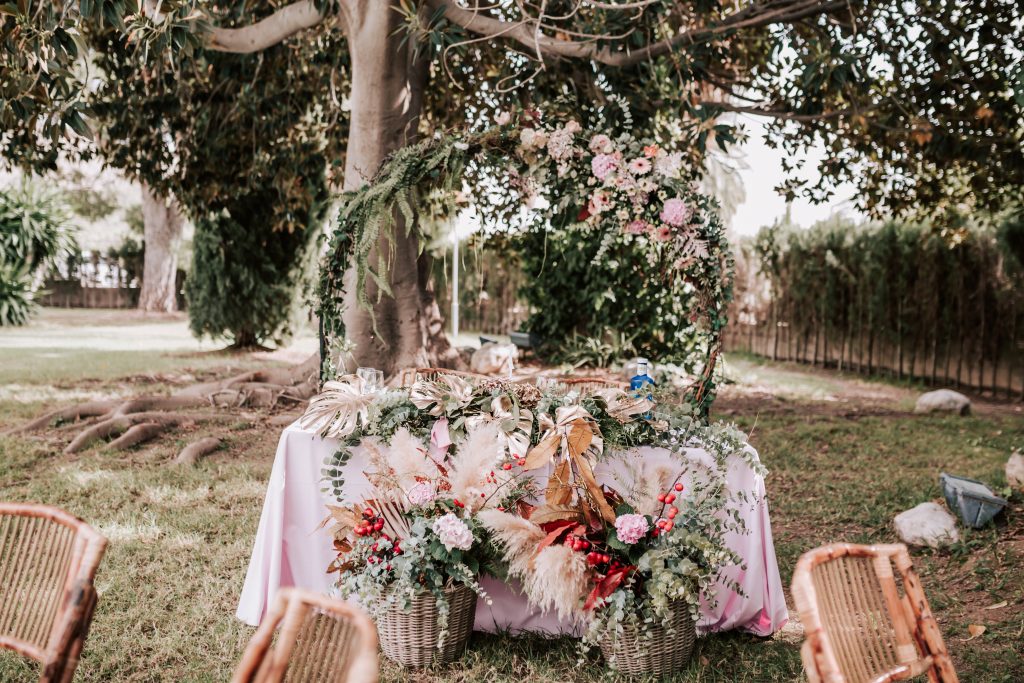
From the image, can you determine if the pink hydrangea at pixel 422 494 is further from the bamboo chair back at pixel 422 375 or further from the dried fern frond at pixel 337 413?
the bamboo chair back at pixel 422 375

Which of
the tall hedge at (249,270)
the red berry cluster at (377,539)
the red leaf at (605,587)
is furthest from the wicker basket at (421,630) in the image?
the tall hedge at (249,270)

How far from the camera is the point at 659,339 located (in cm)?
947

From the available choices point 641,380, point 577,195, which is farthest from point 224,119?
point 641,380

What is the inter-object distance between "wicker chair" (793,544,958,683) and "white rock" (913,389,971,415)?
7.49 metres

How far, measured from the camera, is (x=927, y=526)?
4.42 metres

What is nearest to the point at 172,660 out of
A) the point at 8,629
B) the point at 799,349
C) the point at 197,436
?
the point at 8,629

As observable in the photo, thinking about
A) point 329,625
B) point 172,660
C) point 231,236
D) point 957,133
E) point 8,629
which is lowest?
point 172,660

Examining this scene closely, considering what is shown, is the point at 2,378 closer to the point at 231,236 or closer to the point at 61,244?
the point at 231,236

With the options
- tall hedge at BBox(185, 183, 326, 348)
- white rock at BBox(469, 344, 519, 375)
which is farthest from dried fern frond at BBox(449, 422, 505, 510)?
tall hedge at BBox(185, 183, 326, 348)

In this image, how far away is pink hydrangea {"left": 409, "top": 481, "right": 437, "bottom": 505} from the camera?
2990mm

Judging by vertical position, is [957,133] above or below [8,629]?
above

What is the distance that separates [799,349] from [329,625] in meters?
12.1

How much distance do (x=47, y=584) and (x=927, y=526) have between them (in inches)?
174

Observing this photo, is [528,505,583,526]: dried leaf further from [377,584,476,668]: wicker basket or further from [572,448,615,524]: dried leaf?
[377,584,476,668]: wicker basket
